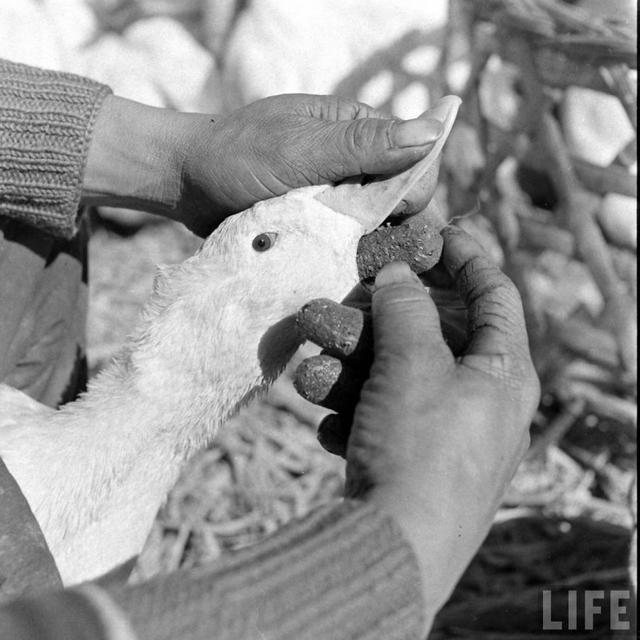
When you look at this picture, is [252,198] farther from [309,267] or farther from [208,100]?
[208,100]

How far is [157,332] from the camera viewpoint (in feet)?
3.83

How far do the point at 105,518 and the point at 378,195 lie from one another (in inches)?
21.4

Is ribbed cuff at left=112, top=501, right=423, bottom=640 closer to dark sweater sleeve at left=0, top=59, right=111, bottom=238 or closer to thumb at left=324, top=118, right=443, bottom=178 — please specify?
thumb at left=324, top=118, right=443, bottom=178

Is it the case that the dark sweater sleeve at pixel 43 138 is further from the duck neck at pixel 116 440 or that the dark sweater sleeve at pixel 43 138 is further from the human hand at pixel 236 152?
the duck neck at pixel 116 440

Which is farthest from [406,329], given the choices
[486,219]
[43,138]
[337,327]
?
[486,219]

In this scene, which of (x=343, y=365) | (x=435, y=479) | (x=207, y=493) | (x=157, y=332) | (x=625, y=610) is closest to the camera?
(x=435, y=479)

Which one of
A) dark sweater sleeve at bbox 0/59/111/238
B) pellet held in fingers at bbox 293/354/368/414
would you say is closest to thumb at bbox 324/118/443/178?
pellet held in fingers at bbox 293/354/368/414

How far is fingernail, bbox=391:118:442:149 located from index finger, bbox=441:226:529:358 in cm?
13

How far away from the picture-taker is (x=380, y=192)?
1118 millimetres

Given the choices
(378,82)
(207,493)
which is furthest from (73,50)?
(207,493)

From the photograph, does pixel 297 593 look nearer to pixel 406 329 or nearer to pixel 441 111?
pixel 406 329

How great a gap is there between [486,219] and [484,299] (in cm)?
162

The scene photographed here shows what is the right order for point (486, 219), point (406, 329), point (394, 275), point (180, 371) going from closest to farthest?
point (406, 329)
point (394, 275)
point (180, 371)
point (486, 219)

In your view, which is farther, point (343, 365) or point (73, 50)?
point (73, 50)
